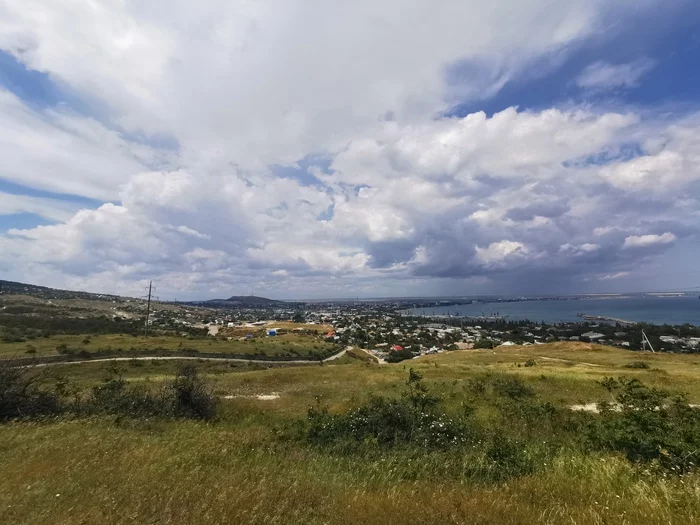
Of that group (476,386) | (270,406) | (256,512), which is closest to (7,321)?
(270,406)

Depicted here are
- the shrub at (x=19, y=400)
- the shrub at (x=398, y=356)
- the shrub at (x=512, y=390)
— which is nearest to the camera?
the shrub at (x=19, y=400)

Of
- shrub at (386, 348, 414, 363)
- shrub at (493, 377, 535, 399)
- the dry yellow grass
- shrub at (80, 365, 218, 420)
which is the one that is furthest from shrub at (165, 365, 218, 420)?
shrub at (386, 348, 414, 363)

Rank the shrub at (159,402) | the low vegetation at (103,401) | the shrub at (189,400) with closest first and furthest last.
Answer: the low vegetation at (103,401) → the shrub at (159,402) → the shrub at (189,400)

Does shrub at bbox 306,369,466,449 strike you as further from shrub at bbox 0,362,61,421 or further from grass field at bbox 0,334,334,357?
grass field at bbox 0,334,334,357

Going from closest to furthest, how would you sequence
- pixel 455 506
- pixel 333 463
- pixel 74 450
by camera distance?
pixel 455 506
pixel 74 450
pixel 333 463

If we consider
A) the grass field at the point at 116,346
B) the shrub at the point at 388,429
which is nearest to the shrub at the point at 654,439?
the shrub at the point at 388,429

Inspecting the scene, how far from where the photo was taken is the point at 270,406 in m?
20.7

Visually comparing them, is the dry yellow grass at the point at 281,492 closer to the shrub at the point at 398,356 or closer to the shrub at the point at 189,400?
the shrub at the point at 189,400

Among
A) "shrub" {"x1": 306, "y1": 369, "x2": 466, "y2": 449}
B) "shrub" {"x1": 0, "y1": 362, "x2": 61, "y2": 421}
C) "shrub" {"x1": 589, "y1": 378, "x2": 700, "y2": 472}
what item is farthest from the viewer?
"shrub" {"x1": 0, "y1": 362, "x2": 61, "y2": 421}

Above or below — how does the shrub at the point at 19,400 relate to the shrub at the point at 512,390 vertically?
above

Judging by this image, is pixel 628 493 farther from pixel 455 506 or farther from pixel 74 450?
pixel 74 450

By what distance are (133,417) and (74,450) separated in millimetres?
5512

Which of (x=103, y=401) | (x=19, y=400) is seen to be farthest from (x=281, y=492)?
(x=19, y=400)

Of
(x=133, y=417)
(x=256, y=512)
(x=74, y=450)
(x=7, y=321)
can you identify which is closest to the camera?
(x=256, y=512)
